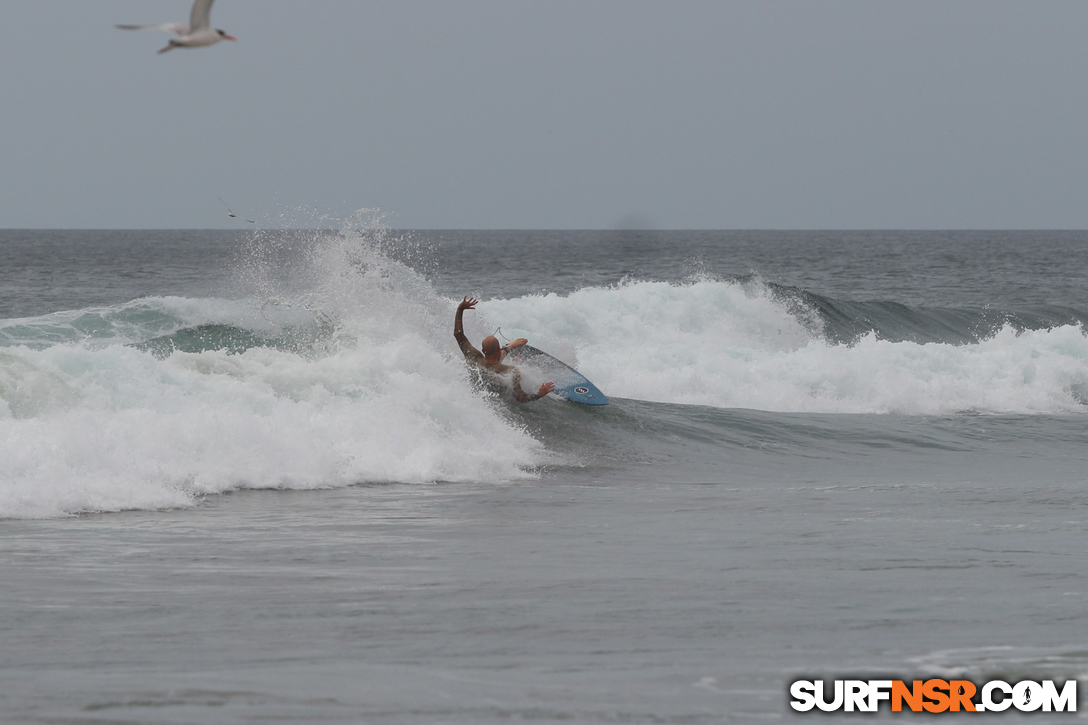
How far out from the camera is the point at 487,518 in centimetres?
→ 982

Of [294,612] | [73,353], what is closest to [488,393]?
[73,353]

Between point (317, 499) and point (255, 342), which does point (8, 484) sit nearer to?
point (317, 499)

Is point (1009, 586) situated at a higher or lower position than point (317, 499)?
higher

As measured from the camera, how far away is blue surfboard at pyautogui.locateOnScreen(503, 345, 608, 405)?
15.7 m

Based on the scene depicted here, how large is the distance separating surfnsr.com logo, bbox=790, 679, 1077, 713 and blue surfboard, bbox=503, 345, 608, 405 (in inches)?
404

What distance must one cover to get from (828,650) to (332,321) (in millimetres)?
12016

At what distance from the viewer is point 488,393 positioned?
14.6m

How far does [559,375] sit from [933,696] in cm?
1098
